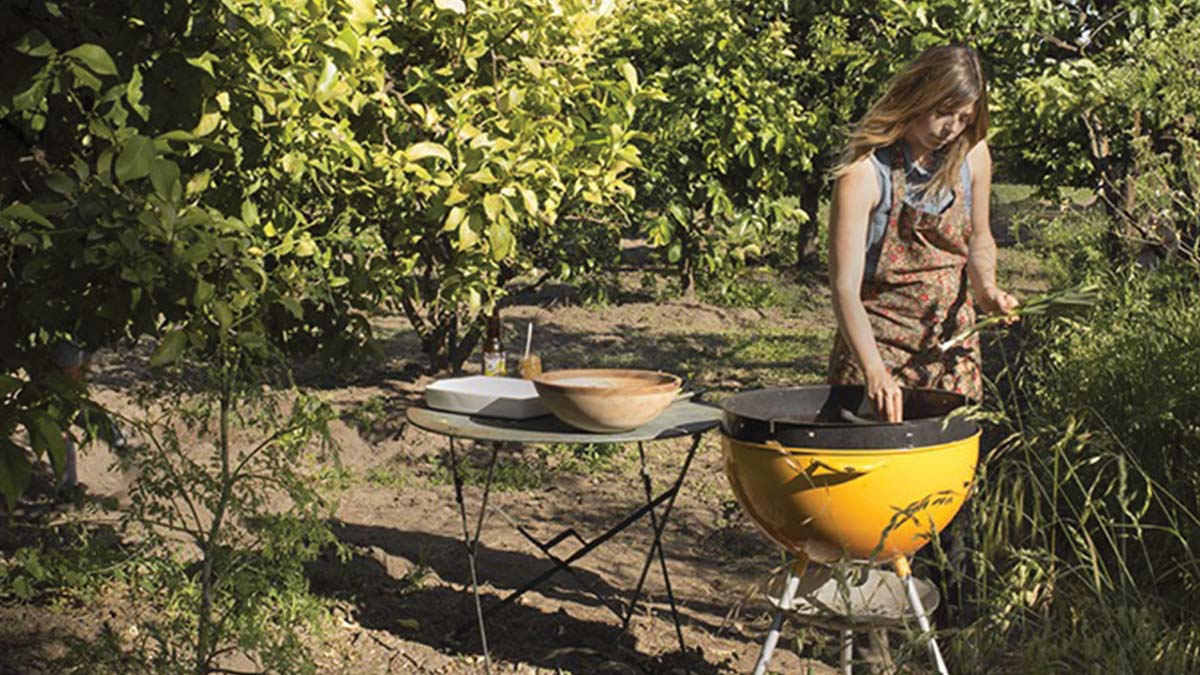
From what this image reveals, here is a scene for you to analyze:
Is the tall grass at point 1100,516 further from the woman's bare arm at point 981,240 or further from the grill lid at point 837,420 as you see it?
the woman's bare arm at point 981,240

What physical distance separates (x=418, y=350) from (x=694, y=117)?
2.52 m

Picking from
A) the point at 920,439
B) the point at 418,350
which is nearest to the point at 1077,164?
the point at 418,350

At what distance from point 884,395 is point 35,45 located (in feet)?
6.48

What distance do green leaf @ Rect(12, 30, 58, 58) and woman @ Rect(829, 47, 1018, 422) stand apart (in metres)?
1.86

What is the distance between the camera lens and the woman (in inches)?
131

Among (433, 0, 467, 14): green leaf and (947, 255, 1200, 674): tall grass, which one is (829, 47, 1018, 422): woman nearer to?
(947, 255, 1200, 674): tall grass

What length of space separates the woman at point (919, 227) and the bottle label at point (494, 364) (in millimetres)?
2108

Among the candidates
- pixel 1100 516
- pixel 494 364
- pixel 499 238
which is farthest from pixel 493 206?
pixel 1100 516

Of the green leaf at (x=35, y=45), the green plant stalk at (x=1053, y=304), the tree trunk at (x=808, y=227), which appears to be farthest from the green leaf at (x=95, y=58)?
the tree trunk at (x=808, y=227)

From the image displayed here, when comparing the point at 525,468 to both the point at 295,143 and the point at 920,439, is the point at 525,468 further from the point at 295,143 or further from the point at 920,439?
the point at 920,439

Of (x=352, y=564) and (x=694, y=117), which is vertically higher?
(x=694, y=117)

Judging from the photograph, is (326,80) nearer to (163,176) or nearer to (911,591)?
(163,176)

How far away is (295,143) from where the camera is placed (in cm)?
428

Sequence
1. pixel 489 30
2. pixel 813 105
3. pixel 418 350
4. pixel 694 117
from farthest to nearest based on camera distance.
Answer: pixel 813 105 < pixel 418 350 < pixel 694 117 < pixel 489 30
